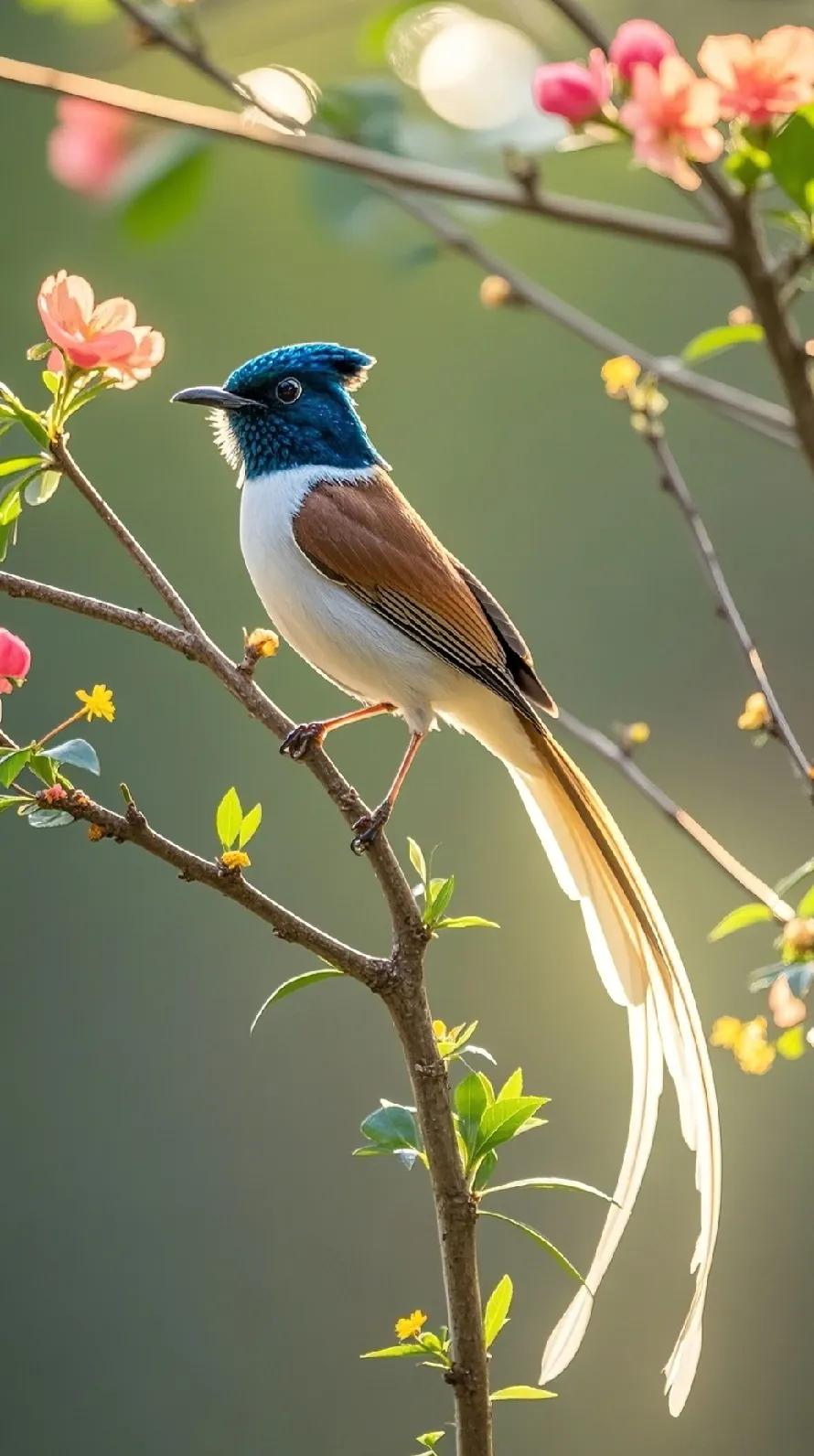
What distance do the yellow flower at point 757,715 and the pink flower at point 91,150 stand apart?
79 cm

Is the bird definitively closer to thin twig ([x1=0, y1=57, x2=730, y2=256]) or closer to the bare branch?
the bare branch


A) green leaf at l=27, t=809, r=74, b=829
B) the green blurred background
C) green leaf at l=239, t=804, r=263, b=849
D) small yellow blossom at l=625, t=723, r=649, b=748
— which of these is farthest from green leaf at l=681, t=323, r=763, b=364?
the green blurred background

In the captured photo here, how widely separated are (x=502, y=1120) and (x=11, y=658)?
1.70ft

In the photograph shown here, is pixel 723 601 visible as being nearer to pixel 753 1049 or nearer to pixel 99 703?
pixel 753 1049

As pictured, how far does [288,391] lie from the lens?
2.00 meters

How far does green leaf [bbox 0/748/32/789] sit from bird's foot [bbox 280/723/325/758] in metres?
0.24

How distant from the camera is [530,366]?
531cm

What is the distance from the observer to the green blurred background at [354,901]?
4.04 metres

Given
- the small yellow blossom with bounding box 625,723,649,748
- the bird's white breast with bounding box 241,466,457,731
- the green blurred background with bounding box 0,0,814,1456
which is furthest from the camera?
the green blurred background with bounding box 0,0,814,1456

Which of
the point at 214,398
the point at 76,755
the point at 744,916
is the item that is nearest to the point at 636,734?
the point at 744,916

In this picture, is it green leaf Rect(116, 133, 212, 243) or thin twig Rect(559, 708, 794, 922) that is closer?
thin twig Rect(559, 708, 794, 922)

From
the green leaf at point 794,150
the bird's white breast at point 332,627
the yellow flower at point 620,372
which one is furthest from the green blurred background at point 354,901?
the green leaf at point 794,150

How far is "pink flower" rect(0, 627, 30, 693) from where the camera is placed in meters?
1.28

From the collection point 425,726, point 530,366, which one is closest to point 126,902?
point 530,366
